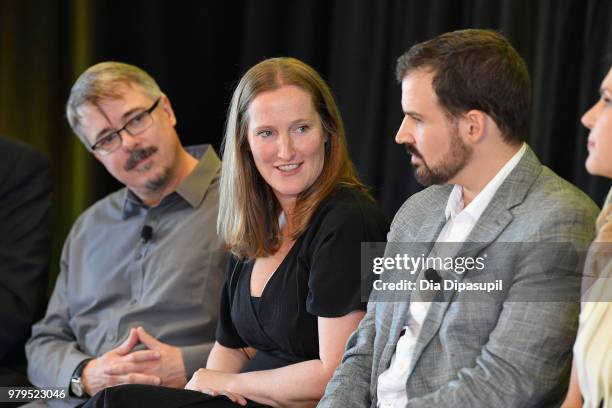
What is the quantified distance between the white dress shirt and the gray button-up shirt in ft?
2.86

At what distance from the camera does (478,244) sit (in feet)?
6.17

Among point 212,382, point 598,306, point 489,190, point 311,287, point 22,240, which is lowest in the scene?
point 212,382

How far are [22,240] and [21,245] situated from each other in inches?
0.7

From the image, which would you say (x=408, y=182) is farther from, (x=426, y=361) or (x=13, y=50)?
(x=13, y=50)

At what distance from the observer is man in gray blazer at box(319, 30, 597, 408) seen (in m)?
1.79

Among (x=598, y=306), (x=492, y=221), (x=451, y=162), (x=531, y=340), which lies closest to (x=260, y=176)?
(x=451, y=162)

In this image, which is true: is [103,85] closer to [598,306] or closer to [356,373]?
[356,373]

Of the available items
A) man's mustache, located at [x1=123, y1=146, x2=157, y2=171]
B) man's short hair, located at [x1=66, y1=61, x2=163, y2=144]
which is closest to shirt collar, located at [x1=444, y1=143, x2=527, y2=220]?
man's mustache, located at [x1=123, y1=146, x2=157, y2=171]

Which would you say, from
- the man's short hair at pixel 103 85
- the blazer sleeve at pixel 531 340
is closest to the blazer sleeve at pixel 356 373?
the blazer sleeve at pixel 531 340

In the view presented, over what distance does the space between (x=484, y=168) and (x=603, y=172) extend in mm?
277

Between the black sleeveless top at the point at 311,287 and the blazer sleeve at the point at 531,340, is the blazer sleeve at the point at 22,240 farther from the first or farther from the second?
the blazer sleeve at the point at 531,340

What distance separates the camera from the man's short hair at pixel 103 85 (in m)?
2.95

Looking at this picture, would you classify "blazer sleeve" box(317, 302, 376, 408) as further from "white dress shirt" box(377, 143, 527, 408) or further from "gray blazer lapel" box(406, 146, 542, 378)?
"gray blazer lapel" box(406, 146, 542, 378)

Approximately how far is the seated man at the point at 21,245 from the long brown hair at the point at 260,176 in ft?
3.22
